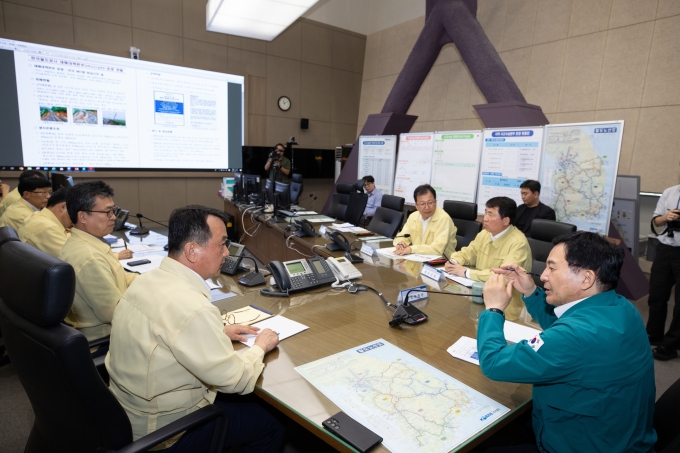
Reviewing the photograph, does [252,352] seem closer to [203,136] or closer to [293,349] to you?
[293,349]

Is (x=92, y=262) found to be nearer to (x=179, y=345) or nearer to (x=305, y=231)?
(x=179, y=345)

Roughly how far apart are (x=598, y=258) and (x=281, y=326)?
47.7 inches

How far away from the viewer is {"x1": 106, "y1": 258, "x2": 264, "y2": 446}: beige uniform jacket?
43.9 inches

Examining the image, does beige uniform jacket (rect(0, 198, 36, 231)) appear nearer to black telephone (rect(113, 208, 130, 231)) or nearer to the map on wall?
black telephone (rect(113, 208, 130, 231))

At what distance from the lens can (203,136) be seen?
21.4ft

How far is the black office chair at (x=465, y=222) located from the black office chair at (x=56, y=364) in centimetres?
285

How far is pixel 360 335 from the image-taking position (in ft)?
5.15

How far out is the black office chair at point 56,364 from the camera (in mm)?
965

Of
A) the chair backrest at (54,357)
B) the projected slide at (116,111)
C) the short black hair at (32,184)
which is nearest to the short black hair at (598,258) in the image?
the chair backrest at (54,357)

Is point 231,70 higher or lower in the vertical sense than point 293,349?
higher

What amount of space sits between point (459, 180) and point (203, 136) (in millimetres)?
4416

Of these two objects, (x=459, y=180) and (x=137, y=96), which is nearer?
(x=459, y=180)

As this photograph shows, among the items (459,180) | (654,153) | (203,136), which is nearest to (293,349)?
(459,180)

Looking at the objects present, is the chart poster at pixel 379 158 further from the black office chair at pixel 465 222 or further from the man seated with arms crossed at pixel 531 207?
the black office chair at pixel 465 222
